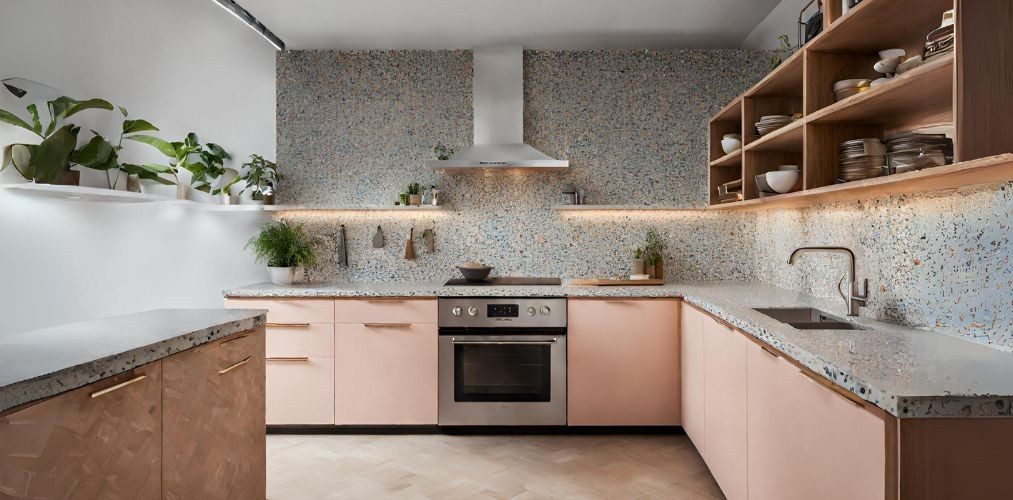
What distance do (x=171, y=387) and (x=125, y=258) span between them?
167 cm

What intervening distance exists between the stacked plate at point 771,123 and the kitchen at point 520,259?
3.7 inches

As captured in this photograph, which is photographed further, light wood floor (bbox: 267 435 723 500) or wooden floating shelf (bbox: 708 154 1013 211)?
light wood floor (bbox: 267 435 723 500)

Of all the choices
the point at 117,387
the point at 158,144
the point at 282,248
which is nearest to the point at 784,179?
the point at 117,387

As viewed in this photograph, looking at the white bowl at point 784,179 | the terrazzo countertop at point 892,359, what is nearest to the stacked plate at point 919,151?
the terrazzo countertop at point 892,359

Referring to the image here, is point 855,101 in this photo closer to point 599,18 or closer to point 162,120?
point 599,18

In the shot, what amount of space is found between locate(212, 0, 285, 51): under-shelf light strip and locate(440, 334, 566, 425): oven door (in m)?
2.19

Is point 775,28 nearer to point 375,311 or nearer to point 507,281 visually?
point 507,281

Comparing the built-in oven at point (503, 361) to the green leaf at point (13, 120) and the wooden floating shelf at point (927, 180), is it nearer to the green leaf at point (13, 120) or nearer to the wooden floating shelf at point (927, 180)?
the wooden floating shelf at point (927, 180)

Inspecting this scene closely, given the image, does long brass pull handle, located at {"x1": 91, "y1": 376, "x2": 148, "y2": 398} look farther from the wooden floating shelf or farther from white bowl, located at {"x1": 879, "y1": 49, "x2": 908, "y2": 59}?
white bowl, located at {"x1": 879, "y1": 49, "x2": 908, "y2": 59}

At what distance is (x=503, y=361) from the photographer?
124 inches

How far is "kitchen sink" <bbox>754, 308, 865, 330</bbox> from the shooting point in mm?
2205

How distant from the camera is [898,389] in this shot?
1.13 meters

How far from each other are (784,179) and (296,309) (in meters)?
2.74

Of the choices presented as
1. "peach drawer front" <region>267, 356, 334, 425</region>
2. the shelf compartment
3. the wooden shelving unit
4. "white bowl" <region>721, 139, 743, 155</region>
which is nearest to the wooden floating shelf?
the wooden shelving unit
